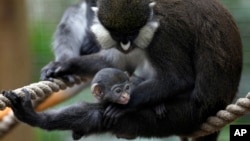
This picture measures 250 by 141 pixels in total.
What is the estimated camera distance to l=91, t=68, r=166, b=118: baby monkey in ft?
11.4

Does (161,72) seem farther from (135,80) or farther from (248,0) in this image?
(248,0)

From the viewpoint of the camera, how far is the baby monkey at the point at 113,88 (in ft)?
11.4

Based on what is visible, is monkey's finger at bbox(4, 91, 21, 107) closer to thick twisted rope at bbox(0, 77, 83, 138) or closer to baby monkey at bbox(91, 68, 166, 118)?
thick twisted rope at bbox(0, 77, 83, 138)

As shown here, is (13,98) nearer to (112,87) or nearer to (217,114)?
(112,87)

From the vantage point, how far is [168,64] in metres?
3.58

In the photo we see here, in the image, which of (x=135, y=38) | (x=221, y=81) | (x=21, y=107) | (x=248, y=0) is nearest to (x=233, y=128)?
(x=221, y=81)

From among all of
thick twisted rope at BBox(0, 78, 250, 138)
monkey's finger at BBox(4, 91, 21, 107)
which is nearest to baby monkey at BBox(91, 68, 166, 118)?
thick twisted rope at BBox(0, 78, 250, 138)

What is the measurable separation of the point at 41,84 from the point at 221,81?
881 mm

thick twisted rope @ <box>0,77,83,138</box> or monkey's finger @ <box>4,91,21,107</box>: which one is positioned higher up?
monkey's finger @ <box>4,91,21,107</box>

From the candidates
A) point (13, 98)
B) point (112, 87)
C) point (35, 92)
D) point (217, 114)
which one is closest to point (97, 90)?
point (112, 87)

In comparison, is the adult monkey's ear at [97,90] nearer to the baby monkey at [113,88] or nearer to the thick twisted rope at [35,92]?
the baby monkey at [113,88]

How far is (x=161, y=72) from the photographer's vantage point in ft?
11.7

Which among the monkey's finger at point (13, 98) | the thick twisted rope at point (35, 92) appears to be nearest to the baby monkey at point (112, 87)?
the thick twisted rope at point (35, 92)

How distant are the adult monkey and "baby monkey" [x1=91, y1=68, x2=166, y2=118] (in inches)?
1.6
